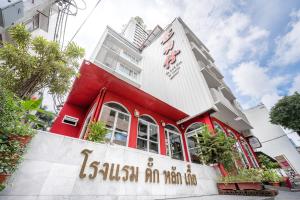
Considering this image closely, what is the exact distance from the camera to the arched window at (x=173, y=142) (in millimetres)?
7624

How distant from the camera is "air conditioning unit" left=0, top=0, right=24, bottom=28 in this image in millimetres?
3721

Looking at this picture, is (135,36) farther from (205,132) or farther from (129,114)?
(205,132)

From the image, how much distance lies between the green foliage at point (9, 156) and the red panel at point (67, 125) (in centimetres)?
528

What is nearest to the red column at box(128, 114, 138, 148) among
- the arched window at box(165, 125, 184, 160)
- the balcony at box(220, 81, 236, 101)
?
the arched window at box(165, 125, 184, 160)

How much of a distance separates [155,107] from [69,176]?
5372mm

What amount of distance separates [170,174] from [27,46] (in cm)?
611

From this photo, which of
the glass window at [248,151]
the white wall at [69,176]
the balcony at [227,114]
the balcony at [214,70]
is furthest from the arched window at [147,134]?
the balcony at [214,70]

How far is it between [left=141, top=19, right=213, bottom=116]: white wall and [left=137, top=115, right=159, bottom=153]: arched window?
274 centimetres

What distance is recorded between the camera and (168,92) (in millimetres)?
11461

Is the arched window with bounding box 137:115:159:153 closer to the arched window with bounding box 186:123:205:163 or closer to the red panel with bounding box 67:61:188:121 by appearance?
the red panel with bounding box 67:61:188:121

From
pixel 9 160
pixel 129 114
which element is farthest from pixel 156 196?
pixel 129 114

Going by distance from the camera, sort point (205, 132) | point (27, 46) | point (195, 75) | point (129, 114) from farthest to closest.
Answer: point (195, 75) < point (129, 114) < point (205, 132) < point (27, 46)

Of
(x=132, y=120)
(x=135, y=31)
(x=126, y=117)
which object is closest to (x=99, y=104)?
(x=126, y=117)

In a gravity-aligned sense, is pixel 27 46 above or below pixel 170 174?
above
